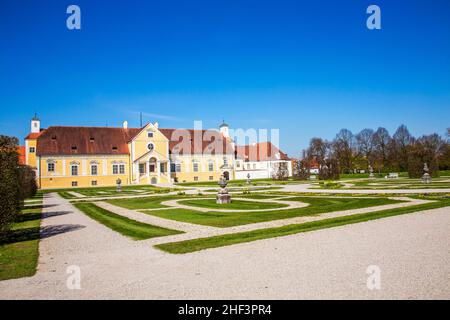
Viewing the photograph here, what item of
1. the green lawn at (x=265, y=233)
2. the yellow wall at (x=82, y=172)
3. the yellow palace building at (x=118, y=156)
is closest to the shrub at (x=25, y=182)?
the green lawn at (x=265, y=233)

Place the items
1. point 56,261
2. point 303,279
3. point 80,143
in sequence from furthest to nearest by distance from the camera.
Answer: point 80,143 < point 56,261 < point 303,279

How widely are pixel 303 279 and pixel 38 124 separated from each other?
59723 millimetres

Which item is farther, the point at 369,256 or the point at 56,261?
the point at 56,261

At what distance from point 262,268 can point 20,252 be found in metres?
6.56

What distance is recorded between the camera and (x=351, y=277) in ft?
20.6

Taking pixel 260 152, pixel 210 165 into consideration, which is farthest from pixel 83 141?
pixel 260 152

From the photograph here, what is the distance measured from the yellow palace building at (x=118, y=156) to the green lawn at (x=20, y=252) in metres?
39.2

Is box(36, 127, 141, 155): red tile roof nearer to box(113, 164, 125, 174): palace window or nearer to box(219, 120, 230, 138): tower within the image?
box(113, 164, 125, 174): palace window

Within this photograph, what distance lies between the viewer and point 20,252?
9.27 meters

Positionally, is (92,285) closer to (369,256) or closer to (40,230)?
(369,256)

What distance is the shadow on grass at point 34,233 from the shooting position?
1121 cm
